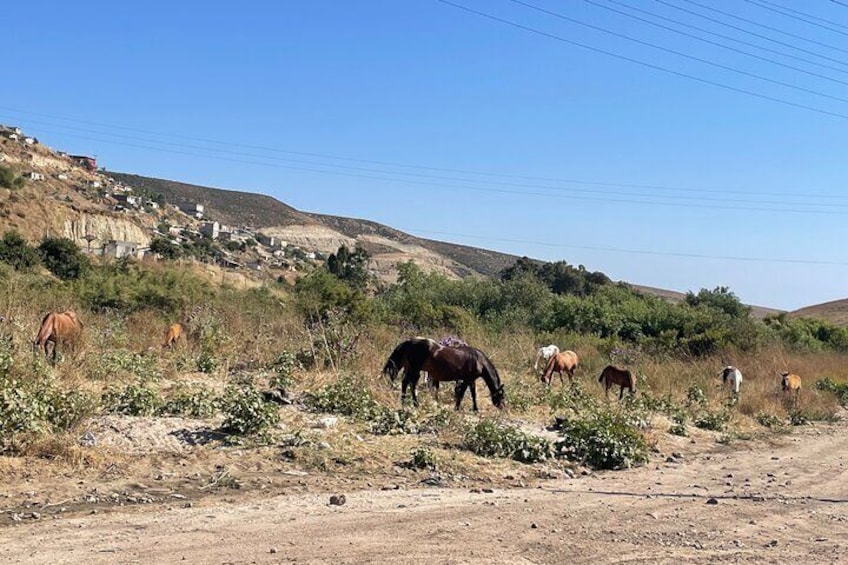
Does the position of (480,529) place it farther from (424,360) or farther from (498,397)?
(498,397)

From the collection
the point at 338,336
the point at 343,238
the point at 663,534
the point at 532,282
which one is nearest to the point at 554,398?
the point at 338,336

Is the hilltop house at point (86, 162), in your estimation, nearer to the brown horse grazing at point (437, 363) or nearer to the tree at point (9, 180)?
the tree at point (9, 180)

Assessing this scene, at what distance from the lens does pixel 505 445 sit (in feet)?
32.5

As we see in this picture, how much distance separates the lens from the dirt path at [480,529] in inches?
223

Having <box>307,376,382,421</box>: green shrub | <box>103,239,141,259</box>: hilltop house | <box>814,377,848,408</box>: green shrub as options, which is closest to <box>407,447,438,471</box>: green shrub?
<box>307,376,382,421</box>: green shrub

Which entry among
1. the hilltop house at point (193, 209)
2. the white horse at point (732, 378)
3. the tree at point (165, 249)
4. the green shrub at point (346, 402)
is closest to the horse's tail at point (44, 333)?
the green shrub at point (346, 402)

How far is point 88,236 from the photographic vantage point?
2800 inches

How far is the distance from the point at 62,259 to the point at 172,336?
3494cm

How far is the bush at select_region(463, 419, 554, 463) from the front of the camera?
9.80 m

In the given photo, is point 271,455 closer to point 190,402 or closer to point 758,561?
point 190,402

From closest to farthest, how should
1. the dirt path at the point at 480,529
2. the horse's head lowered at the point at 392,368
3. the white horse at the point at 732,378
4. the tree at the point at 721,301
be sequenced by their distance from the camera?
the dirt path at the point at 480,529 < the horse's head lowered at the point at 392,368 < the white horse at the point at 732,378 < the tree at the point at 721,301

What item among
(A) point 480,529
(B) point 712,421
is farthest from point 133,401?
(B) point 712,421

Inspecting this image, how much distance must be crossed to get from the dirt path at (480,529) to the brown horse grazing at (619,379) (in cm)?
755

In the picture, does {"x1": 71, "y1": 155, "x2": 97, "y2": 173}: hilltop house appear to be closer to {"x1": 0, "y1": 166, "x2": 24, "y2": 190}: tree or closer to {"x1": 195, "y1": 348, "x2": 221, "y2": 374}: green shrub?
{"x1": 0, "y1": 166, "x2": 24, "y2": 190}: tree
